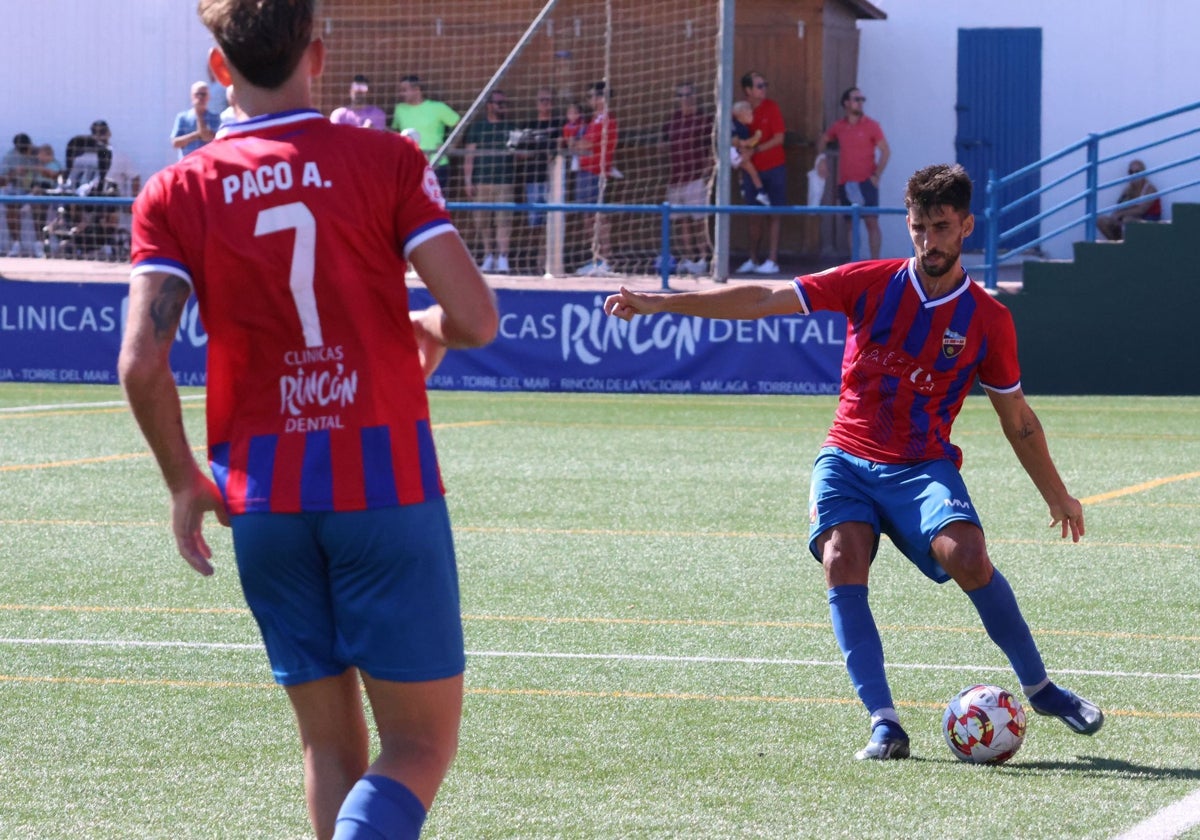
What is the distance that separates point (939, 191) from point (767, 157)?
14316 mm

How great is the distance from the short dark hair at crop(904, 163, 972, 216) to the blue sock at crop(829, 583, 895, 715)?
1.10m

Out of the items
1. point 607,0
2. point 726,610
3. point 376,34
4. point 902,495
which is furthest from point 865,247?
point 902,495

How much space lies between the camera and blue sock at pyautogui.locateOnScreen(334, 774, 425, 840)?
2.94 m

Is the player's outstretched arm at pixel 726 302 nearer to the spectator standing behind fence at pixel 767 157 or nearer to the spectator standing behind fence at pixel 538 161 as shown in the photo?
the spectator standing behind fence at pixel 538 161

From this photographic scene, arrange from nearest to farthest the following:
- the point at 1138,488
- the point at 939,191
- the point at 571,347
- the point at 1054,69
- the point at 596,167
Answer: the point at 939,191
the point at 1138,488
the point at 571,347
the point at 596,167
the point at 1054,69

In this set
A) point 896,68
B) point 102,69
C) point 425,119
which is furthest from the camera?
point 102,69

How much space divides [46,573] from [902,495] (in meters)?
4.25

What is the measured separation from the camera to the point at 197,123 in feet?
56.0

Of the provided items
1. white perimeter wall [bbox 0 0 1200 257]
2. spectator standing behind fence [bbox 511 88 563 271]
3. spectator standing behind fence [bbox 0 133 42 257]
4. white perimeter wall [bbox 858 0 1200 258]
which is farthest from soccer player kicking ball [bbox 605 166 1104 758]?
spectator standing behind fence [bbox 0 133 42 257]

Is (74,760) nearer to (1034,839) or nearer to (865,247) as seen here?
(1034,839)

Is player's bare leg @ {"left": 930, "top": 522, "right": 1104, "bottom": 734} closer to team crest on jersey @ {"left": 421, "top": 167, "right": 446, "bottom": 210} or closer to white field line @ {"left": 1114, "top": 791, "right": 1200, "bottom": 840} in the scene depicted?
white field line @ {"left": 1114, "top": 791, "right": 1200, "bottom": 840}

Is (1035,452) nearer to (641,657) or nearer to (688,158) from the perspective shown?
(641,657)

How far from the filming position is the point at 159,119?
21859 millimetres

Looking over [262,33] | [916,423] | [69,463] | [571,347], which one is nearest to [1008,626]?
[916,423]
